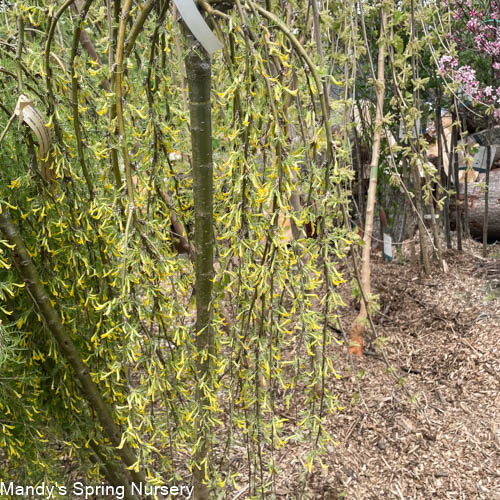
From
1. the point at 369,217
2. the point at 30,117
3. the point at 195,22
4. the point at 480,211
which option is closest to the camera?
the point at 195,22

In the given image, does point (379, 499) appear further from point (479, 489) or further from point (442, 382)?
point (442, 382)

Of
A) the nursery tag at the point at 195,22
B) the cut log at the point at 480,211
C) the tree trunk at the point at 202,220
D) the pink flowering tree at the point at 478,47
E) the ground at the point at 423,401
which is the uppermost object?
the pink flowering tree at the point at 478,47

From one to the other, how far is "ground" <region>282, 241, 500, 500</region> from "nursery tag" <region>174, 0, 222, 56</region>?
0.96 metres

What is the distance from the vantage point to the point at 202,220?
955 mm

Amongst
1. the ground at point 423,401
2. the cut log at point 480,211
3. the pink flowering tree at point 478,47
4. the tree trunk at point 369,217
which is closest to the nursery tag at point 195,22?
the ground at point 423,401

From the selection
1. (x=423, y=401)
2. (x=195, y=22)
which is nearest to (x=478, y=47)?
(x=423, y=401)

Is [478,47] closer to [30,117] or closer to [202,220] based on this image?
[202,220]

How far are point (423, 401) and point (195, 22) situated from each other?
2.02m

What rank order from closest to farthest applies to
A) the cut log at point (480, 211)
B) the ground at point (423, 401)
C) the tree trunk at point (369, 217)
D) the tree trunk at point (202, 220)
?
1. the tree trunk at point (202, 220)
2. the ground at point (423, 401)
3. the tree trunk at point (369, 217)
4. the cut log at point (480, 211)

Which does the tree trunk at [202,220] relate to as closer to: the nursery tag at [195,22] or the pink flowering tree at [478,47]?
the nursery tag at [195,22]

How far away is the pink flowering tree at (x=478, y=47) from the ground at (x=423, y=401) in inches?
42.1

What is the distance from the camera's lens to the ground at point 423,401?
A: 1.90m

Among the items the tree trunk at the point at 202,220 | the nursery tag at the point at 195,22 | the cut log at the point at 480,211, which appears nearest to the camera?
the nursery tag at the point at 195,22

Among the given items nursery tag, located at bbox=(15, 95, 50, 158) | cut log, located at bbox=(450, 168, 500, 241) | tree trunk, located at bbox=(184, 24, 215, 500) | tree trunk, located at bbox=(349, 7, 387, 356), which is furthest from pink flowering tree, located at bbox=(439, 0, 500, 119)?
nursery tag, located at bbox=(15, 95, 50, 158)
